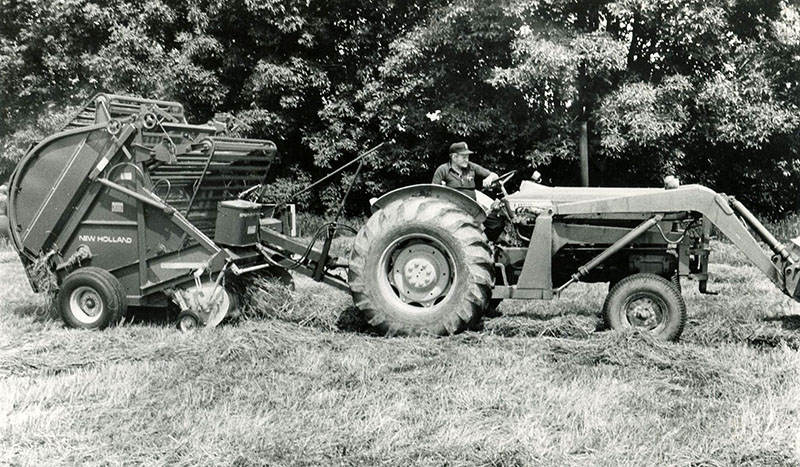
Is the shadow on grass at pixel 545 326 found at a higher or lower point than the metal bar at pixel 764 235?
lower

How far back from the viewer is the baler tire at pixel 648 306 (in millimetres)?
6508

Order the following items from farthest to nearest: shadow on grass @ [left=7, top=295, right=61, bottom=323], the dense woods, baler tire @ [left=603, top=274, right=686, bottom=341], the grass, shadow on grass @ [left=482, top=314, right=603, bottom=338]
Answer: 1. the dense woods
2. shadow on grass @ [left=7, top=295, right=61, bottom=323]
3. shadow on grass @ [left=482, top=314, right=603, bottom=338]
4. baler tire @ [left=603, top=274, right=686, bottom=341]
5. the grass

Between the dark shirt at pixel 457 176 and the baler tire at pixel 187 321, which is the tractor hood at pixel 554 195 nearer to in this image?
the dark shirt at pixel 457 176

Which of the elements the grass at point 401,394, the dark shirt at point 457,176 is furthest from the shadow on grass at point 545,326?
the dark shirt at point 457,176

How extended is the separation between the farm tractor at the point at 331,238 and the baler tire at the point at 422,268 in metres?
0.01

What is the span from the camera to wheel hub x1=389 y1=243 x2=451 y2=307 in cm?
711

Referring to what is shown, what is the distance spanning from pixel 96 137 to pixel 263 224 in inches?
72.9

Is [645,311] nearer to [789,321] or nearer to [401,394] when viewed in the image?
[789,321]

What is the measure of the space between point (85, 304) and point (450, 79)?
1188 cm

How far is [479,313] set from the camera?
6891 mm

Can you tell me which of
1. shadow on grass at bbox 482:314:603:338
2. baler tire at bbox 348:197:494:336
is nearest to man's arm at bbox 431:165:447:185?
baler tire at bbox 348:197:494:336

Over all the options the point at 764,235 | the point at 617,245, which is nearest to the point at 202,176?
the point at 617,245

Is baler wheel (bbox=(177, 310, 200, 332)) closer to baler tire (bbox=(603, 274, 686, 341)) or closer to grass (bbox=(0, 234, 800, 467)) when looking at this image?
grass (bbox=(0, 234, 800, 467))

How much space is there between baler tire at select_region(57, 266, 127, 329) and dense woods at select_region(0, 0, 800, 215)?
10509mm
